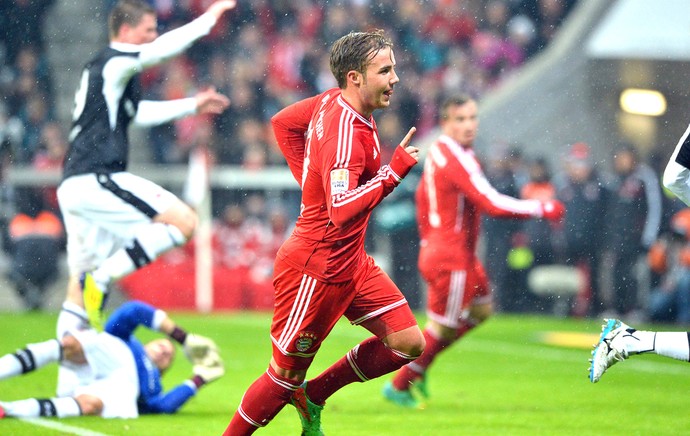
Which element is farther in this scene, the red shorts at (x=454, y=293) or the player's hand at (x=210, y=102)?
the red shorts at (x=454, y=293)

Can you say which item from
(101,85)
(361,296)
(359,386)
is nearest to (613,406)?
(359,386)

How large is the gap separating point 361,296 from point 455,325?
102 inches

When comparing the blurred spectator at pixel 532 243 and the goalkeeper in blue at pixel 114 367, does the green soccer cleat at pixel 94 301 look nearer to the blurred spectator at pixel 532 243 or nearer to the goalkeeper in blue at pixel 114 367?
the goalkeeper in blue at pixel 114 367

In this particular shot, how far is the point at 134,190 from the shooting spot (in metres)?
7.96

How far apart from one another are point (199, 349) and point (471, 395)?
236cm

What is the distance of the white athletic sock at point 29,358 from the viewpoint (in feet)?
24.1

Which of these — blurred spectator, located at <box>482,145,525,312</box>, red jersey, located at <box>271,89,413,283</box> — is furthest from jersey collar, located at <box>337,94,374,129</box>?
→ blurred spectator, located at <box>482,145,525,312</box>

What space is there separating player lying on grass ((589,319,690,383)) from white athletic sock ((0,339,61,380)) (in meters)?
3.31

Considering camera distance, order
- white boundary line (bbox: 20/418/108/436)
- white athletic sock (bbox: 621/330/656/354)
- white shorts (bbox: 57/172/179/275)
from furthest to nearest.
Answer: white shorts (bbox: 57/172/179/275) < white boundary line (bbox: 20/418/108/436) < white athletic sock (bbox: 621/330/656/354)

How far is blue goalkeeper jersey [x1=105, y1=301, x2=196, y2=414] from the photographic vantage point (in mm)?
7660

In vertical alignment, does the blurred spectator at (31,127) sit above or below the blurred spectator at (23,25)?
below

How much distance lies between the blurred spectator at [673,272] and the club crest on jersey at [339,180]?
375 inches

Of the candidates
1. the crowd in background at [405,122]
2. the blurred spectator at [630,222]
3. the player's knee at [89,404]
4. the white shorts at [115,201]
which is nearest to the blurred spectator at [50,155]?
the crowd in background at [405,122]

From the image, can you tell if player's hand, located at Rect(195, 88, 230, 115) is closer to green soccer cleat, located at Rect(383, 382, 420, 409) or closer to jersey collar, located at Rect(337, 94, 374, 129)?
green soccer cleat, located at Rect(383, 382, 420, 409)
